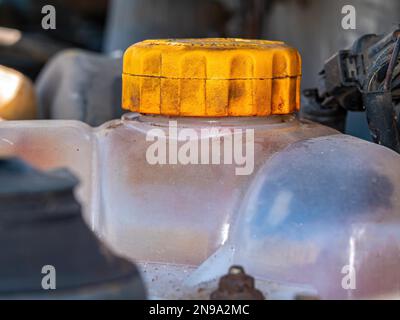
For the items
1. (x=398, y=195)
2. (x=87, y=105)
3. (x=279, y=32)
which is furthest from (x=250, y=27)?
(x=398, y=195)

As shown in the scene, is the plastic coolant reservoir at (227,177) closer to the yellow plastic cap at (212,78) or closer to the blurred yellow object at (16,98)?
the yellow plastic cap at (212,78)

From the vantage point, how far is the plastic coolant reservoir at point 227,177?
0.70 m

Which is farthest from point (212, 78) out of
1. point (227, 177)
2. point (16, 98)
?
point (16, 98)

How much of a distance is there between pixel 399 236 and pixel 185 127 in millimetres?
224

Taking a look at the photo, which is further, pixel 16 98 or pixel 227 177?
pixel 16 98

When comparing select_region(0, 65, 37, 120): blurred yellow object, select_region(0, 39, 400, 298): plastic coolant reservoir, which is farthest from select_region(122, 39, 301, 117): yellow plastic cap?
select_region(0, 65, 37, 120): blurred yellow object

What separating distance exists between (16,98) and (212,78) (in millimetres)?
587

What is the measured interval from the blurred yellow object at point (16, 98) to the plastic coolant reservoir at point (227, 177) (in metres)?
0.43

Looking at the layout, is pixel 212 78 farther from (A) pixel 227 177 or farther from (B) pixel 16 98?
(B) pixel 16 98

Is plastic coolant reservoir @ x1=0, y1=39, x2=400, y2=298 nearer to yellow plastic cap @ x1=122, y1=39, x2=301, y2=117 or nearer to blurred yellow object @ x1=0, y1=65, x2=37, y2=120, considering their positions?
yellow plastic cap @ x1=122, y1=39, x2=301, y2=117

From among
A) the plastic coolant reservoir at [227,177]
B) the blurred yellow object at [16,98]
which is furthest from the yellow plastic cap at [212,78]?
the blurred yellow object at [16,98]

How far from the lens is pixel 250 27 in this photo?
7.14 ft

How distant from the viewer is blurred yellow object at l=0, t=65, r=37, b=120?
1301mm

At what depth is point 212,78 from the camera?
803 mm
